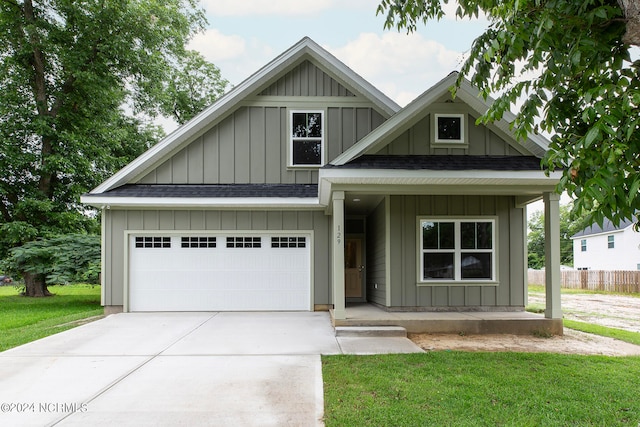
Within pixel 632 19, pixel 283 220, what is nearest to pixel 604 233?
pixel 283 220

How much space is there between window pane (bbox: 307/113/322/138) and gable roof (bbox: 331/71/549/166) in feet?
10.9

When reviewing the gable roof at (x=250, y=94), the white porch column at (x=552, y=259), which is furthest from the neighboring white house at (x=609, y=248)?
the gable roof at (x=250, y=94)

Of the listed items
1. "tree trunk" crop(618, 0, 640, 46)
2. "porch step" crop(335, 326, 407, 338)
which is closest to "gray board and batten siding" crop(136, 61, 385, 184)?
"porch step" crop(335, 326, 407, 338)

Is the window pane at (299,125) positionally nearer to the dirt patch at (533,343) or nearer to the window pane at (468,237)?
the window pane at (468,237)

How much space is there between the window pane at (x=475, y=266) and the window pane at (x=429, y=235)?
70 centimetres

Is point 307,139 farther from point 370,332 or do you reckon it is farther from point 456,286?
point 370,332

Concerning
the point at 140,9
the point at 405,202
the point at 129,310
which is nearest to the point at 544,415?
the point at 405,202

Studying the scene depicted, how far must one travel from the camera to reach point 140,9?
15312 mm

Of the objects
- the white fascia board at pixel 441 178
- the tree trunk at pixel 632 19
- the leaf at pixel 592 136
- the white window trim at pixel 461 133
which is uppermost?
the white window trim at pixel 461 133

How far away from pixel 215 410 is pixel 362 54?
109 feet

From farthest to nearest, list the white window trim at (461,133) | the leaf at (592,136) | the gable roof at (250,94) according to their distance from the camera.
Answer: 1. the gable roof at (250,94)
2. the white window trim at (461,133)
3. the leaf at (592,136)

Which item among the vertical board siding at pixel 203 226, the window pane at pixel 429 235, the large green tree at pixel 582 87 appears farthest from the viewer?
the vertical board siding at pixel 203 226

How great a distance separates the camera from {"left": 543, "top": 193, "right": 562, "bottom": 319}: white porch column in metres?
7.66

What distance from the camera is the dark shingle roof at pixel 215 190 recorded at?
989cm
